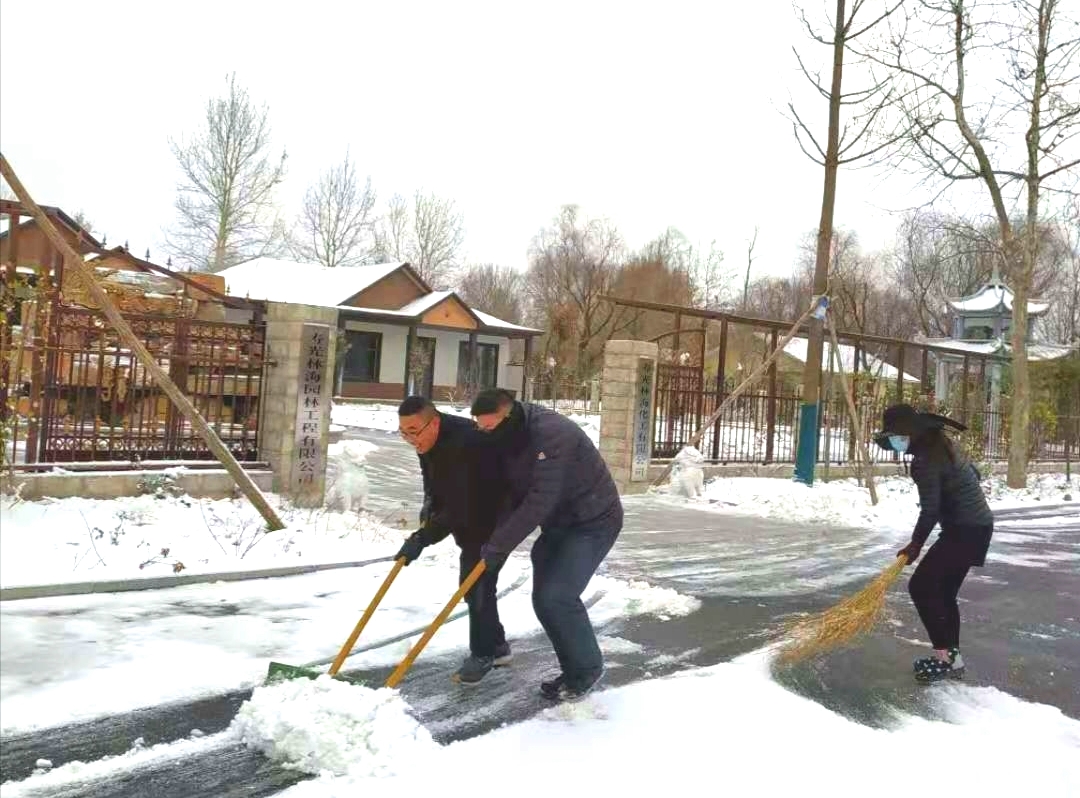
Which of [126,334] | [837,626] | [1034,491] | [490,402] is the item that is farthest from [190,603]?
[1034,491]

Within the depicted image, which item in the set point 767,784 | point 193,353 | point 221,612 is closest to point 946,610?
point 767,784

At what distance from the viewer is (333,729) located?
12.1ft

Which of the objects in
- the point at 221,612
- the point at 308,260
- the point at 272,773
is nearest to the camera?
the point at 272,773

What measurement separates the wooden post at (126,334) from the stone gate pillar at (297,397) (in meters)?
1.40

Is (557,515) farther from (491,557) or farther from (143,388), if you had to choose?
(143,388)

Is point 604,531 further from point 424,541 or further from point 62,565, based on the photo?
point 62,565

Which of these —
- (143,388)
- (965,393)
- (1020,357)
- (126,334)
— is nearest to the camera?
(126,334)

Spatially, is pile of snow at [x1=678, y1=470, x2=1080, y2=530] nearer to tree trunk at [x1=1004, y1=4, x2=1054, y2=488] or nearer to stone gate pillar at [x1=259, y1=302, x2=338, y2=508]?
tree trunk at [x1=1004, y1=4, x2=1054, y2=488]

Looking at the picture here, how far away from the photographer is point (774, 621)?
6.60 meters

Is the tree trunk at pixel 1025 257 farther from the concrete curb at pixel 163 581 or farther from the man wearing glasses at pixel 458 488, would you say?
the man wearing glasses at pixel 458 488

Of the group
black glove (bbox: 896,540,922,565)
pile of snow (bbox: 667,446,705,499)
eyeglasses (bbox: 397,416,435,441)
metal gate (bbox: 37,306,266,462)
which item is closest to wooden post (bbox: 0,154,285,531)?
metal gate (bbox: 37,306,266,462)

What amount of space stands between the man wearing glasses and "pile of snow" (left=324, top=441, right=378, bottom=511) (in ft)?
16.1

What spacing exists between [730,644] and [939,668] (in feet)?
4.02

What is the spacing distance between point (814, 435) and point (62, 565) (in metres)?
11.3
